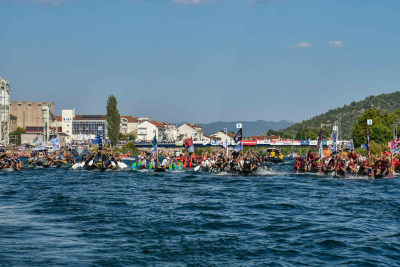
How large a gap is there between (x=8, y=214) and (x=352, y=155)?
89.1 ft

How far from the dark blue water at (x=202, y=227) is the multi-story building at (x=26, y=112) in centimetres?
16224

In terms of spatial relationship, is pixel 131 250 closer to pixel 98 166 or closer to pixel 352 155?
pixel 352 155

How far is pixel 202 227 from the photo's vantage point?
16906 millimetres

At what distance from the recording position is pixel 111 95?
124562 millimetres

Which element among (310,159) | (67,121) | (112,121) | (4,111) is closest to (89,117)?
(67,121)

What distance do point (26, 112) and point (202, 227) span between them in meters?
179

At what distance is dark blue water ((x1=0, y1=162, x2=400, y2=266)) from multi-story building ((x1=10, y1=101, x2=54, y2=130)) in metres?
162

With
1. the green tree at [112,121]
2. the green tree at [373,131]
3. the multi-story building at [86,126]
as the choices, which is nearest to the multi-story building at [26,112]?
the multi-story building at [86,126]

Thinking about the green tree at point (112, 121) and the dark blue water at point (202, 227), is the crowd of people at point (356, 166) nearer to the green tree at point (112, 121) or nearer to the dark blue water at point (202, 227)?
the dark blue water at point (202, 227)

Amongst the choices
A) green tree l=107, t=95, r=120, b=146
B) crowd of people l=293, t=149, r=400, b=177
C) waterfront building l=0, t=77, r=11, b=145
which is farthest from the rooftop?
crowd of people l=293, t=149, r=400, b=177

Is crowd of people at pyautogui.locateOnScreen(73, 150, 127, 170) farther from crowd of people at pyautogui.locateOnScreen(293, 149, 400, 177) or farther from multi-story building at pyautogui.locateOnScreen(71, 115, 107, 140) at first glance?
multi-story building at pyautogui.locateOnScreen(71, 115, 107, 140)

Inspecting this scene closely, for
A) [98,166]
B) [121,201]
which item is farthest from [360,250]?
[98,166]

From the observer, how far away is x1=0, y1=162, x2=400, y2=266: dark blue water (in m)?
12.8

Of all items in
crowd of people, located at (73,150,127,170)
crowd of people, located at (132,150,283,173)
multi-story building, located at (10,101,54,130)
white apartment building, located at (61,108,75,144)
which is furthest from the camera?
white apartment building, located at (61,108,75,144)
